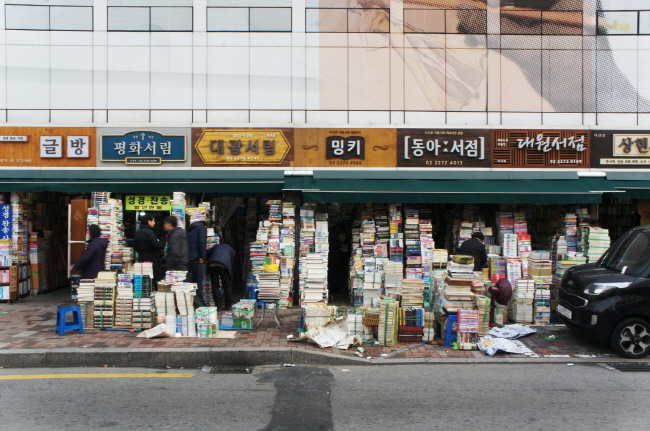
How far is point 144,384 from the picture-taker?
6.59 metres

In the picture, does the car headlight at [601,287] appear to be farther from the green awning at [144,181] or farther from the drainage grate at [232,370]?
the green awning at [144,181]

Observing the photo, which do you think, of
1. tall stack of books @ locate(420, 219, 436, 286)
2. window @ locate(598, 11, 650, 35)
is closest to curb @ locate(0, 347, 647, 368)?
tall stack of books @ locate(420, 219, 436, 286)

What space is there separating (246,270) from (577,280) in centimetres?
876

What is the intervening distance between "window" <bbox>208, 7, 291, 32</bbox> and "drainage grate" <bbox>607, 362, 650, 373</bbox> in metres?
10.4

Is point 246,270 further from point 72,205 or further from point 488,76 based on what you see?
point 488,76

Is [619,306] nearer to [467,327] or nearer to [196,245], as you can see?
[467,327]

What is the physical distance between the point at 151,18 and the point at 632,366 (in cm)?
1283

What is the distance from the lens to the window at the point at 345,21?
43.1 feet

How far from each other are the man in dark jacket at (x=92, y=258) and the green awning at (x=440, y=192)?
14.3ft

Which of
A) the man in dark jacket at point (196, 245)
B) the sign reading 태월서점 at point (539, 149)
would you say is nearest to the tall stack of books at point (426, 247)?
the sign reading 태월서점 at point (539, 149)

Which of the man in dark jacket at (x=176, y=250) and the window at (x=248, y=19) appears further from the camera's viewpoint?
the window at (x=248, y=19)

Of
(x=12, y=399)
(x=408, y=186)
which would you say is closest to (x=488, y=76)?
(x=408, y=186)

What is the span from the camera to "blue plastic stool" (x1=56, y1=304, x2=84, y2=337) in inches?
338

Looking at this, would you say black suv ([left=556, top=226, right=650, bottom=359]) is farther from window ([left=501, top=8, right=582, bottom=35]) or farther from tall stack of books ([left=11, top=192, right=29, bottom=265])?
tall stack of books ([left=11, top=192, right=29, bottom=265])
